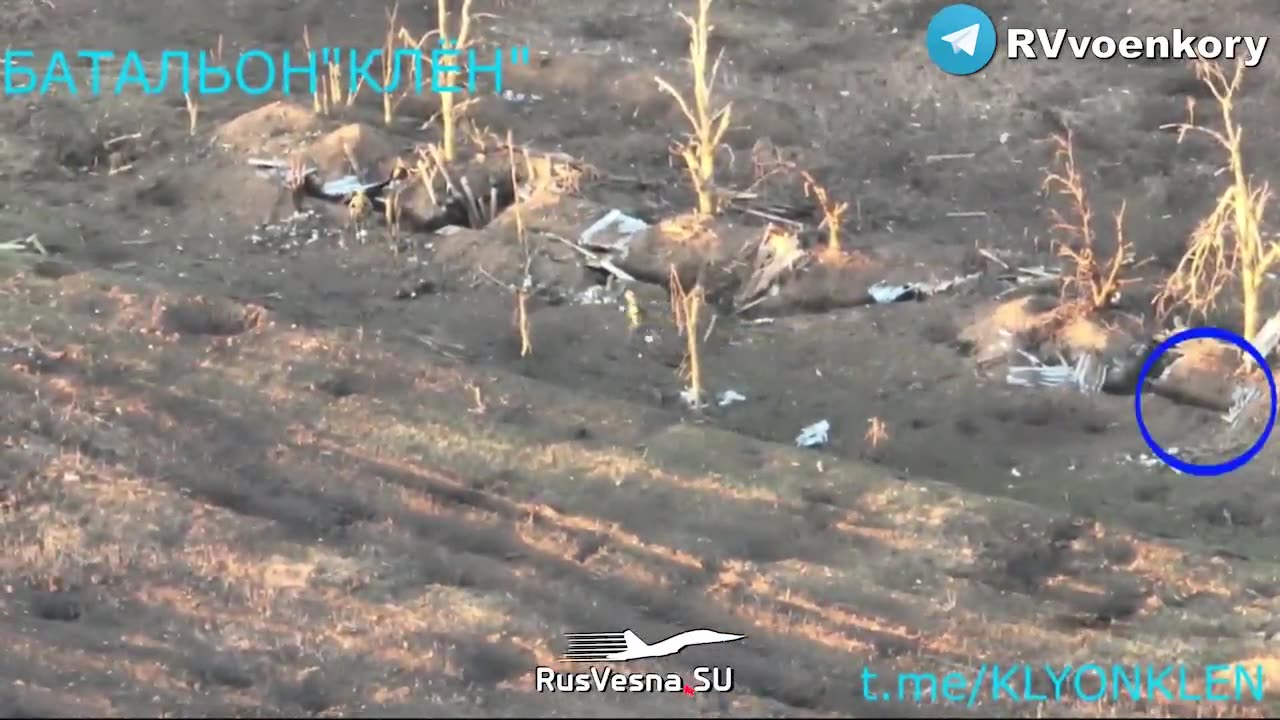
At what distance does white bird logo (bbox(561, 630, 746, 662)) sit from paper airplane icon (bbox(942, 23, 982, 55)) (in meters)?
4.94

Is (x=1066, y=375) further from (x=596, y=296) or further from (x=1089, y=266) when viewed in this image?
(x=596, y=296)

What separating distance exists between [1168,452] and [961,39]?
12.6ft

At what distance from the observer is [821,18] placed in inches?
311

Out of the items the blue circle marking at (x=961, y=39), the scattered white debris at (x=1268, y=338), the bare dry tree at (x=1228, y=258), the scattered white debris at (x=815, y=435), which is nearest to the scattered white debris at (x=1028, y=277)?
the bare dry tree at (x=1228, y=258)

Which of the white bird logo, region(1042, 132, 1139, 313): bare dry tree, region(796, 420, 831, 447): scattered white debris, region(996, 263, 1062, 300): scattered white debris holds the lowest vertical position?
the white bird logo

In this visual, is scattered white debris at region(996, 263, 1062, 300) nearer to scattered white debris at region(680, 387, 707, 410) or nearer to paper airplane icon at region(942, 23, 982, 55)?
scattered white debris at region(680, 387, 707, 410)

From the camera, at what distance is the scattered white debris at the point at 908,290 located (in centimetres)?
509

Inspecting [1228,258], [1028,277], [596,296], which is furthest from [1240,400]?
[596,296]

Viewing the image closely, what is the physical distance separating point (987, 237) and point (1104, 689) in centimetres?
290

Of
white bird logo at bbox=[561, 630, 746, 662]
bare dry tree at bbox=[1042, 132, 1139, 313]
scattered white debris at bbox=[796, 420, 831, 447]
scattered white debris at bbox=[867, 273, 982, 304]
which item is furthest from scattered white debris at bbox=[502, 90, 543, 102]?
white bird logo at bbox=[561, 630, 746, 662]

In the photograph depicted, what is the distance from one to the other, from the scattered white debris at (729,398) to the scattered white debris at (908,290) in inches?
32.1

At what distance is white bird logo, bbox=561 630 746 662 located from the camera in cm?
313

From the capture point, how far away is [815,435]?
4301 millimetres

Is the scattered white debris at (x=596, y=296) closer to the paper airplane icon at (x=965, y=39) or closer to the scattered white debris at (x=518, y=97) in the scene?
→ the scattered white debris at (x=518, y=97)
